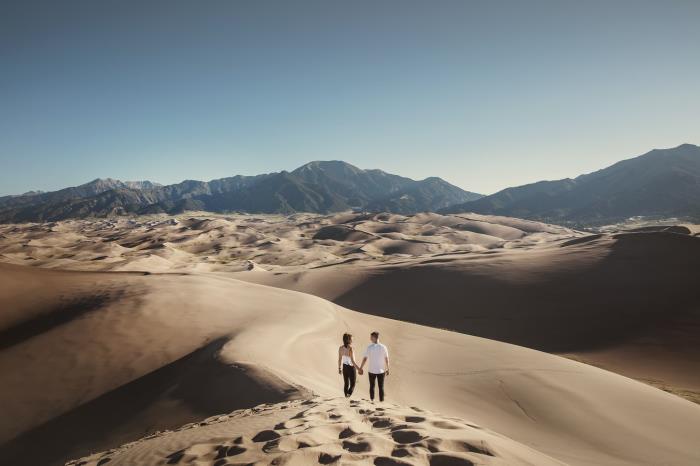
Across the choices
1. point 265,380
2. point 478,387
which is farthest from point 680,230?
point 265,380

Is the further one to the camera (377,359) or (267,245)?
(267,245)

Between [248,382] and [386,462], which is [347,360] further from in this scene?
[386,462]

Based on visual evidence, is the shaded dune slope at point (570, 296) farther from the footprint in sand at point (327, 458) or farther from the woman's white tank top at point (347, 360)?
the footprint in sand at point (327, 458)

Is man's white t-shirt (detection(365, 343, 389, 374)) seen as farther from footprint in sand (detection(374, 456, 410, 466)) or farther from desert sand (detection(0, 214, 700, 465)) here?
footprint in sand (detection(374, 456, 410, 466))

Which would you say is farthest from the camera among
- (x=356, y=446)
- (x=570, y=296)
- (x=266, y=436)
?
(x=570, y=296)

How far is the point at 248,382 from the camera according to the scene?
27.3 feet

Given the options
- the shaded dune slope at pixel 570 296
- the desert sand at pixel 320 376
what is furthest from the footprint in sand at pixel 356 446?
the shaded dune slope at pixel 570 296

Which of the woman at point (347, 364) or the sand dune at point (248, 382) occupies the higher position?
the woman at point (347, 364)

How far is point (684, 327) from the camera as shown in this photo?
1938cm

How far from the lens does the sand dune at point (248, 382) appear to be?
25.3 ft

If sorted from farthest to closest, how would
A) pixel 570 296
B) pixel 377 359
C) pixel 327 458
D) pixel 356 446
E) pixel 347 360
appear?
pixel 570 296
pixel 347 360
pixel 377 359
pixel 356 446
pixel 327 458

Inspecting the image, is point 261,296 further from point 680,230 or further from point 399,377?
point 680,230

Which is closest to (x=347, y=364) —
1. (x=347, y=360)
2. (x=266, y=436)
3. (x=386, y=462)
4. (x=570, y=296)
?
(x=347, y=360)

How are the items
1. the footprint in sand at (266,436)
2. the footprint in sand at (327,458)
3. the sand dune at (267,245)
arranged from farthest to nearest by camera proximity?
the sand dune at (267,245)
the footprint in sand at (266,436)
the footprint in sand at (327,458)
